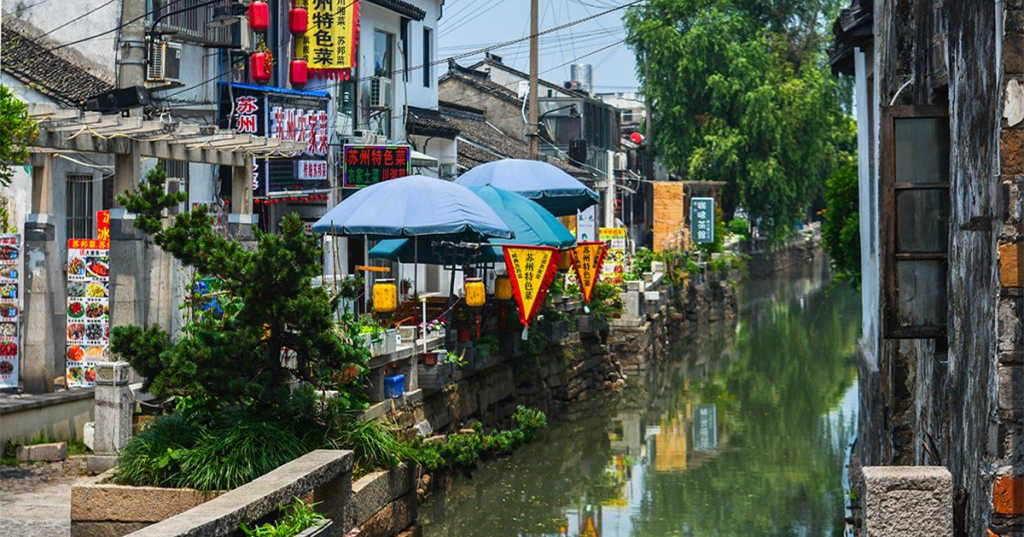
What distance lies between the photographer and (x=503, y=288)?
21.2 meters

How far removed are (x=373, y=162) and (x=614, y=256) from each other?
33.9 feet

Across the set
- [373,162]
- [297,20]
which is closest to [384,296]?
[373,162]

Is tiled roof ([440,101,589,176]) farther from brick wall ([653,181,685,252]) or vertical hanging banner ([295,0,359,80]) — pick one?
vertical hanging banner ([295,0,359,80])

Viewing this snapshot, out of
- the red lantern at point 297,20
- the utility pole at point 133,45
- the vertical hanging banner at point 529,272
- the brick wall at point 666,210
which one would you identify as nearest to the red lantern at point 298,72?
the red lantern at point 297,20

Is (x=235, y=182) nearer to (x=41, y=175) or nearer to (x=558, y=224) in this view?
(x=41, y=175)

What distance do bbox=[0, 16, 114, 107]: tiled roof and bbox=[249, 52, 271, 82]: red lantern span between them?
2.56 meters

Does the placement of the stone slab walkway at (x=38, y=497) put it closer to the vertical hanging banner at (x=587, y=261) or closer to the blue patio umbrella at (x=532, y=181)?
the blue patio umbrella at (x=532, y=181)

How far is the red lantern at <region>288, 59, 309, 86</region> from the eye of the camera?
2316 centimetres

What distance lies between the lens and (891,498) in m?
6.75

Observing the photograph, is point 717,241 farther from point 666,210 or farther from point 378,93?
point 378,93

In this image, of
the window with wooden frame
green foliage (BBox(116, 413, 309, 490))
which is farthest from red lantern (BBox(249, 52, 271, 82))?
the window with wooden frame

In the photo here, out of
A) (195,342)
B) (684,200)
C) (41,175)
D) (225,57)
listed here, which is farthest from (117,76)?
(684,200)

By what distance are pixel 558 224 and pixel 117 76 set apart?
A: 7.17 metres

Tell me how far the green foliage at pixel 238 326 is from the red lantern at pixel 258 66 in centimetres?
1075
